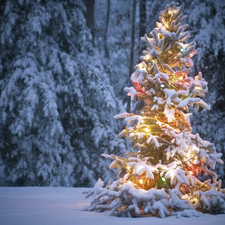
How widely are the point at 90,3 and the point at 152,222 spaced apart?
12.0 meters

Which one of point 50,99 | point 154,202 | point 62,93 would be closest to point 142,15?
point 62,93

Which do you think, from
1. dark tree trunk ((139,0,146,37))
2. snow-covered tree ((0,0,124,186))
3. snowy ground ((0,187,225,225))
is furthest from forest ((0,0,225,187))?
snowy ground ((0,187,225,225))

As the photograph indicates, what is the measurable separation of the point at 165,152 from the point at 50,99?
509cm

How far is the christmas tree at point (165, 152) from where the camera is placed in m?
4.09

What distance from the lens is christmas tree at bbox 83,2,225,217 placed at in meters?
4.09

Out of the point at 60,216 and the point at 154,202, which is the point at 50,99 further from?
the point at 154,202

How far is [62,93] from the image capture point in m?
10.0

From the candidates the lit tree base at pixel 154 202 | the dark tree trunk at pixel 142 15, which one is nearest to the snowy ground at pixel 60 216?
the lit tree base at pixel 154 202

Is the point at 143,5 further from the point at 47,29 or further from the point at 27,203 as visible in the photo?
the point at 27,203

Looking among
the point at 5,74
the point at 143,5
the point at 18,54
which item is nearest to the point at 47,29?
the point at 18,54

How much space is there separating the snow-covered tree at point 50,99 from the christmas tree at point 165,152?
4695mm

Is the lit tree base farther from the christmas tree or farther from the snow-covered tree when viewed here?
the snow-covered tree

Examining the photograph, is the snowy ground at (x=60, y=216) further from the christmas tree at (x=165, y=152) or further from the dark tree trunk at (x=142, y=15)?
the dark tree trunk at (x=142, y=15)

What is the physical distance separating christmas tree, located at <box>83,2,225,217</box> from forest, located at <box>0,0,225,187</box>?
Answer: 15.4 ft
